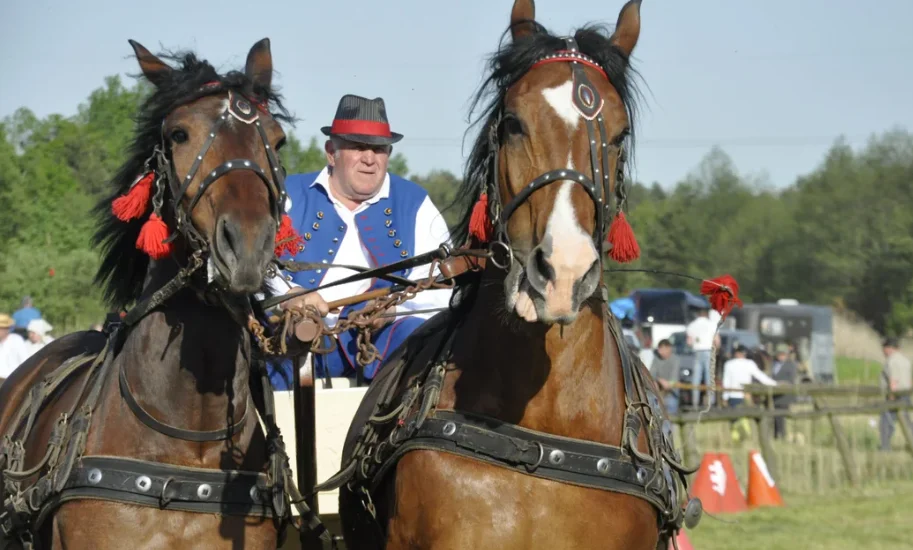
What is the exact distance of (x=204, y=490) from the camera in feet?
14.9

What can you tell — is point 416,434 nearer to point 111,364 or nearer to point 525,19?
point 111,364

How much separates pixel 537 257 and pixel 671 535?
4.93 ft

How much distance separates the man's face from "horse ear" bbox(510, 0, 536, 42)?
5.53 feet

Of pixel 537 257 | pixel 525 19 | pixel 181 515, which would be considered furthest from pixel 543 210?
pixel 181 515

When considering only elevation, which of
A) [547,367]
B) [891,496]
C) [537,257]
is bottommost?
[891,496]

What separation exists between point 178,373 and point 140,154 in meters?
0.87

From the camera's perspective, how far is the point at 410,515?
4395 mm

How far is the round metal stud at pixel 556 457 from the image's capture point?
14.1ft

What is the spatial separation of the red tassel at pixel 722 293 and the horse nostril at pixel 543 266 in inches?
51.9

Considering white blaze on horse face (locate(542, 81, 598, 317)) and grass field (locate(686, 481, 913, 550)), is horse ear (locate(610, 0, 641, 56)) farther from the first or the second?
grass field (locate(686, 481, 913, 550))

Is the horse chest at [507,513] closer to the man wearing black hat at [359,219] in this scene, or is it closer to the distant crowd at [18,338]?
the man wearing black hat at [359,219]

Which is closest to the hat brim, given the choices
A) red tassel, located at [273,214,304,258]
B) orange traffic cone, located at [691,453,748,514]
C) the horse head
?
red tassel, located at [273,214,304,258]

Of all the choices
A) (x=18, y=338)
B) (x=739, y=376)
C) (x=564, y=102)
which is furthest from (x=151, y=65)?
(x=739, y=376)

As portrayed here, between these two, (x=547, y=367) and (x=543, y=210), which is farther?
(x=547, y=367)
